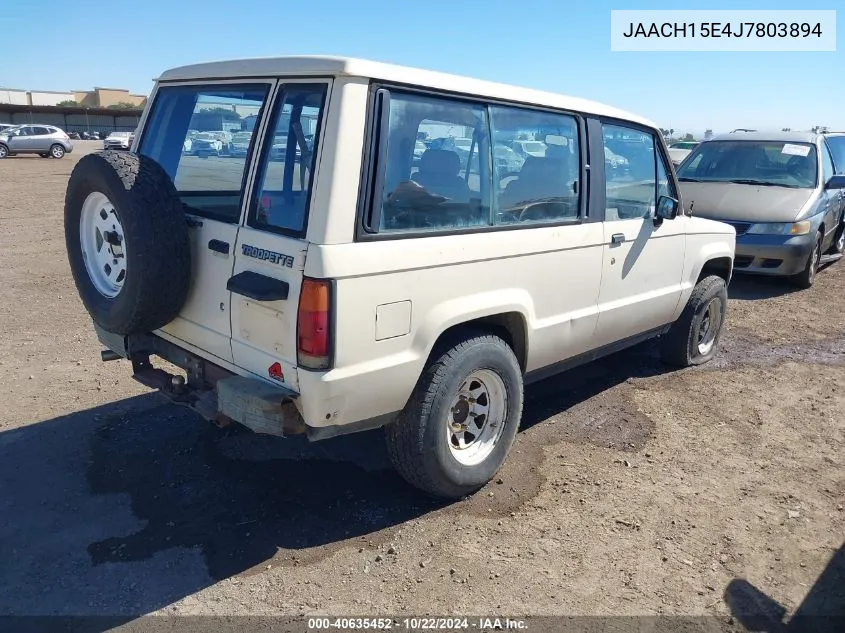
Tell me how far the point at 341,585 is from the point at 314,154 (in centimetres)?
188

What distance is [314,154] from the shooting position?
9.43ft

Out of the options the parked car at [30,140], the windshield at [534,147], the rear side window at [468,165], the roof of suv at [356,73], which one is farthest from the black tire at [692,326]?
the parked car at [30,140]

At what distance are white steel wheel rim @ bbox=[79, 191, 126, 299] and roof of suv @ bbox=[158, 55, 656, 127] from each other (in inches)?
33.1

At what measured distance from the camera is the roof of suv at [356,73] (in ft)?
9.42

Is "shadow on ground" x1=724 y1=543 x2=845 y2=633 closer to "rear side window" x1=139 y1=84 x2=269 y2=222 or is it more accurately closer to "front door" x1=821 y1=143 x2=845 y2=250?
"rear side window" x1=139 y1=84 x2=269 y2=222

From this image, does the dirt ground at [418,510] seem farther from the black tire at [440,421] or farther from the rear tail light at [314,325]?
the rear tail light at [314,325]

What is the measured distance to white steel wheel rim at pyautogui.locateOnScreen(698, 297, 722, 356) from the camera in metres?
5.80

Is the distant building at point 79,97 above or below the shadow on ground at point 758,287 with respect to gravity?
above

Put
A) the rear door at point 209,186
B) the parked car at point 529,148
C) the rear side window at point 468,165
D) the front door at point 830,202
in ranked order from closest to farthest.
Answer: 1. the rear side window at point 468,165
2. the rear door at point 209,186
3. the parked car at point 529,148
4. the front door at point 830,202

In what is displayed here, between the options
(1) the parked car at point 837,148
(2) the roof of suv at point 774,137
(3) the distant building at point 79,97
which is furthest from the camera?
(3) the distant building at point 79,97

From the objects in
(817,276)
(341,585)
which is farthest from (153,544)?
(817,276)

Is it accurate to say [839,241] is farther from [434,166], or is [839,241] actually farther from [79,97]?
[79,97]

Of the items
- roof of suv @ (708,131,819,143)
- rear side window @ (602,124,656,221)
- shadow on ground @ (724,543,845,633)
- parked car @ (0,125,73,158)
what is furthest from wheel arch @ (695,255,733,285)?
parked car @ (0,125,73,158)

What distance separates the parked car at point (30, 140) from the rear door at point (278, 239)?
31.7m
